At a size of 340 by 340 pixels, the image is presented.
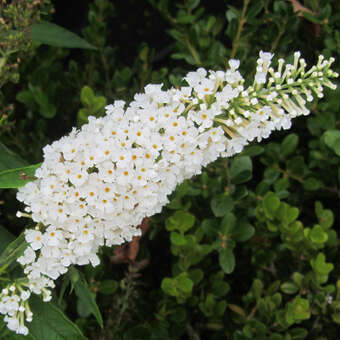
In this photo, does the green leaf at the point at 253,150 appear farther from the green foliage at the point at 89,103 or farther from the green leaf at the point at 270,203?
the green foliage at the point at 89,103

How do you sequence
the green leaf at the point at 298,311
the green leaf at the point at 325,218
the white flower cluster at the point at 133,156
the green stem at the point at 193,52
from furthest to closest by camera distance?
the green stem at the point at 193,52, the green leaf at the point at 325,218, the green leaf at the point at 298,311, the white flower cluster at the point at 133,156

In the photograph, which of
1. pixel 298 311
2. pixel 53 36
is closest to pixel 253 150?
pixel 298 311

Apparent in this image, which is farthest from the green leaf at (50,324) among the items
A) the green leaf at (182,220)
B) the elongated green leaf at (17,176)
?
the green leaf at (182,220)

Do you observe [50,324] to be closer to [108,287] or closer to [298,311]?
[108,287]

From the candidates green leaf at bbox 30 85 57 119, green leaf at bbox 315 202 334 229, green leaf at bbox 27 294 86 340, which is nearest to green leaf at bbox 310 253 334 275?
green leaf at bbox 315 202 334 229

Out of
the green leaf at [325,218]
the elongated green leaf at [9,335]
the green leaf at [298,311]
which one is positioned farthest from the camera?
the green leaf at [325,218]

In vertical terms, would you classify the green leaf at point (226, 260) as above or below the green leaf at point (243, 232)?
below

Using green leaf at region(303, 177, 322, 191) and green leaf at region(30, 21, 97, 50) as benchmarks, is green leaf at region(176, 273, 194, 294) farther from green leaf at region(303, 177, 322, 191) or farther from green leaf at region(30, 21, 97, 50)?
green leaf at region(30, 21, 97, 50)
